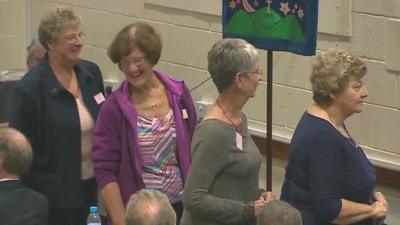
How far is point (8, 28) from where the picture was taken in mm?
6133

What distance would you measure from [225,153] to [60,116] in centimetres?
101

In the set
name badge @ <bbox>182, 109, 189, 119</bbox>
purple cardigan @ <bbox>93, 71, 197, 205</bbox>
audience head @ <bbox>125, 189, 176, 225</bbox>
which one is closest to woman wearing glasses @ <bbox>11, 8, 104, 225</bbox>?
purple cardigan @ <bbox>93, 71, 197, 205</bbox>

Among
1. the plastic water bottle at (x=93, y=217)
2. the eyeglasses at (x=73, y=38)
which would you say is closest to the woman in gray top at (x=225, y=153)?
the plastic water bottle at (x=93, y=217)

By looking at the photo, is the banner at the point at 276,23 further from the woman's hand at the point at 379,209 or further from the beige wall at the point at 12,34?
the beige wall at the point at 12,34

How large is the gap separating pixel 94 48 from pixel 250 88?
278 centimetres

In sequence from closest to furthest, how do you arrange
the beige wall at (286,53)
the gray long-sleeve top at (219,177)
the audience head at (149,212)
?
the audience head at (149,212)
the gray long-sleeve top at (219,177)
the beige wall at (286,53)

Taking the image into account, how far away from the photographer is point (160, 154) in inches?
146

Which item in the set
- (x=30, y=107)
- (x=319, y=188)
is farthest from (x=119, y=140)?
(x=319, y=188)

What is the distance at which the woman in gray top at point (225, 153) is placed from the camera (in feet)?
10.3

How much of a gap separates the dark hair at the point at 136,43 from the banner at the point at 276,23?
571mm

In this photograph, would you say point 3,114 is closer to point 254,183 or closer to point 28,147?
point 28,147

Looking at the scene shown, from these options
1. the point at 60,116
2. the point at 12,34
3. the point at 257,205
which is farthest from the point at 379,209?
the point at 12,34

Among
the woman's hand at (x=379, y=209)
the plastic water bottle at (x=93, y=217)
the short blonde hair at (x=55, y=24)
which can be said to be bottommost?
the plastic water bottle at (x=93, y=217)

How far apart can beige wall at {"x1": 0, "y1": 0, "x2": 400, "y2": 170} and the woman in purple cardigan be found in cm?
95
